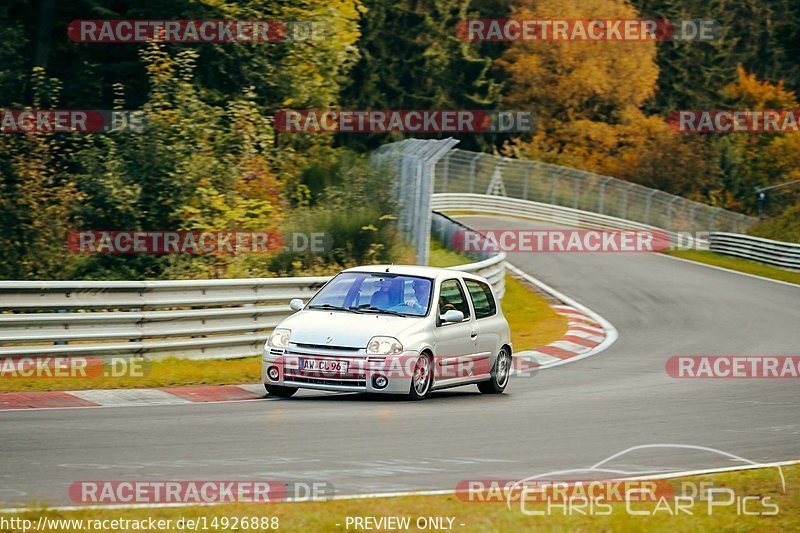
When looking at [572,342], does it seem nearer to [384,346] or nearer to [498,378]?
[498,378]

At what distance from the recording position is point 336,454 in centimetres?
971

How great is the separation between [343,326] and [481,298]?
2686mm

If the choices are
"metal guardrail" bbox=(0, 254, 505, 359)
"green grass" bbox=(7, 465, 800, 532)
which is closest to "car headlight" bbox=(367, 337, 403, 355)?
"metal guardrail" bbox=(0, 254, 505, 359)

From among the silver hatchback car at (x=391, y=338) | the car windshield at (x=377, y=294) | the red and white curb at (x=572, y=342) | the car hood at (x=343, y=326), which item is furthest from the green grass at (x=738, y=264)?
the car hood at (x=343, y=326)

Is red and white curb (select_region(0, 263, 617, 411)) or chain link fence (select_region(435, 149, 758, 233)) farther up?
chain link fence (select_region(435, 149, 758, 233))

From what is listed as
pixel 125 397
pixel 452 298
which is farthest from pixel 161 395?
pixel 452 298

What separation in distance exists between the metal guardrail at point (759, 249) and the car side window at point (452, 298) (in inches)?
1125

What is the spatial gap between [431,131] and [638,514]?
65161mm

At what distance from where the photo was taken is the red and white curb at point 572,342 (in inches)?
747

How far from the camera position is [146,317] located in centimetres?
1573

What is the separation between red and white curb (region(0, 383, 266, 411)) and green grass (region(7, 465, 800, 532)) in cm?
522

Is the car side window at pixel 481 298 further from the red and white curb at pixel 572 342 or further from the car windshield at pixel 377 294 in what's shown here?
the red and white curb at pixel 572 342

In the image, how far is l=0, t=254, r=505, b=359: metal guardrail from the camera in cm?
1470

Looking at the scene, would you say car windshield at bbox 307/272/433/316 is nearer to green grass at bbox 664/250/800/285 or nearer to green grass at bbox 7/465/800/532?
green grass at bbox 7/465/800/532
